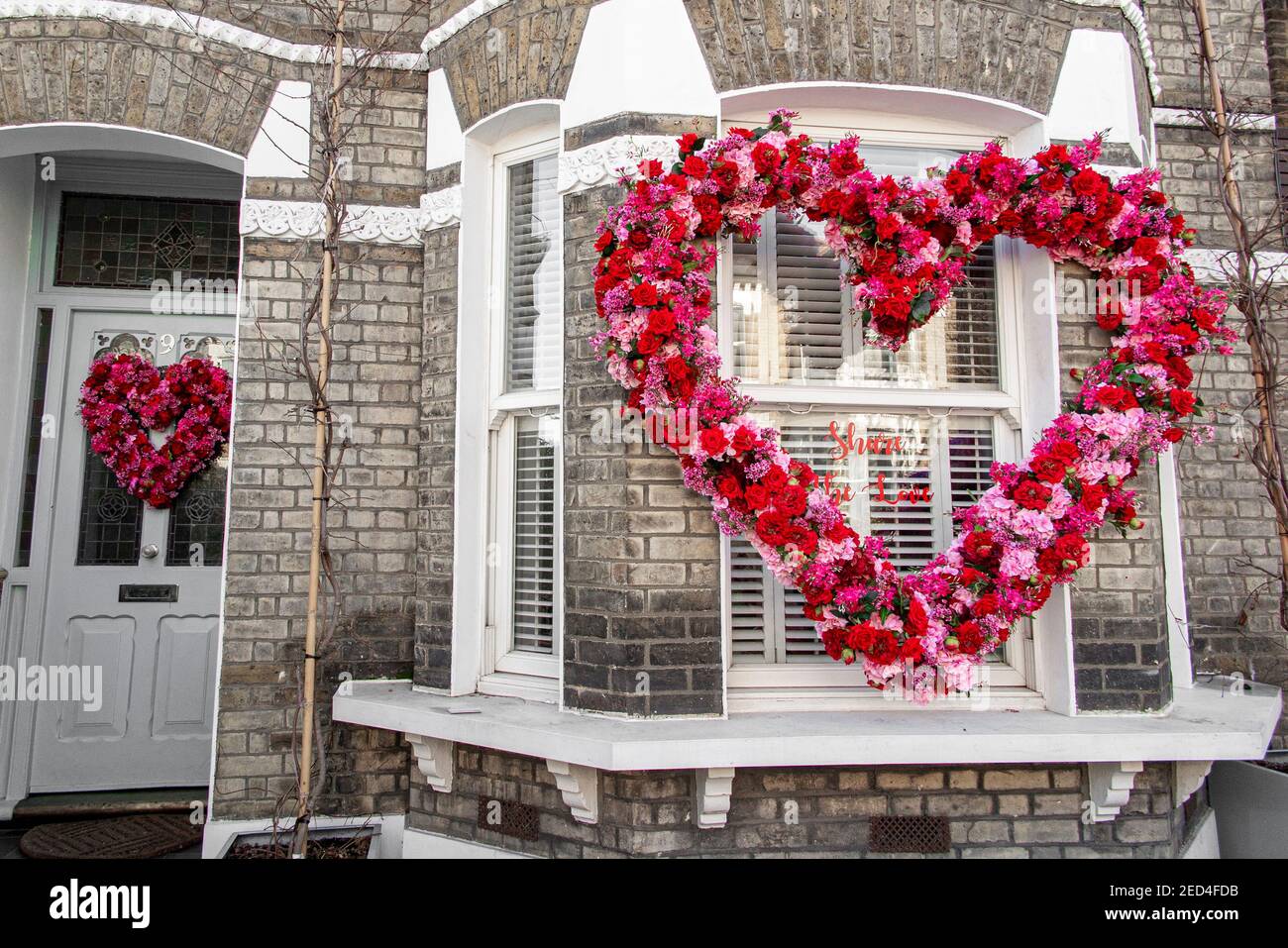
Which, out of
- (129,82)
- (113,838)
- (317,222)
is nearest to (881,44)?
(317,222)

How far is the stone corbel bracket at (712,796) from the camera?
291cm

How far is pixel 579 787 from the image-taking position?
303cm

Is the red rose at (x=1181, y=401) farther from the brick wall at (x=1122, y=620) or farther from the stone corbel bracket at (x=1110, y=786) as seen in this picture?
the stone corbel bracket at (x=1110, y=786)

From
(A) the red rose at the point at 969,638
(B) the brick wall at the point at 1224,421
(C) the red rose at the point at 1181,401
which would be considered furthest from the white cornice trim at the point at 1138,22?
(A) the red rose at the point at 969,638

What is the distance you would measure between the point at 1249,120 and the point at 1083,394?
2596mm

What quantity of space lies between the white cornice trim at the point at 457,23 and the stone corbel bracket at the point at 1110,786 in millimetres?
3996

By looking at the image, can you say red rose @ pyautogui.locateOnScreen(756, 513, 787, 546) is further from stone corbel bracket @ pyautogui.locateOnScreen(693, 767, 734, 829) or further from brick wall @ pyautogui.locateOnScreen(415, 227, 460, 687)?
brick wall @ pyautogui.locateOnScreen(415, 227, 460, 687)

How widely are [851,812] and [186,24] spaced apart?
4605 millimetres

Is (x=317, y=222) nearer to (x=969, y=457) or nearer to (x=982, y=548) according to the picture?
(x=969, y=457)

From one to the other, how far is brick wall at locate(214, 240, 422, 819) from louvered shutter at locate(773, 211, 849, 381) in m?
1.77

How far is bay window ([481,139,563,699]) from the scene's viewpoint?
3.54 m

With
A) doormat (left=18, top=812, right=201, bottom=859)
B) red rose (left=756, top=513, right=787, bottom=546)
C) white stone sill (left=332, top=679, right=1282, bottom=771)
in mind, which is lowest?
doormat (left=18, top=812, right=201, bottom=859)

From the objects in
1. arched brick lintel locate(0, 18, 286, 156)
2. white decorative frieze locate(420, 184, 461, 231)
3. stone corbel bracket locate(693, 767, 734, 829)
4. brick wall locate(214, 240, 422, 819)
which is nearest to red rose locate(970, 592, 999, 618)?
stone corbel bracket locate(693, 767, 734, 829)
